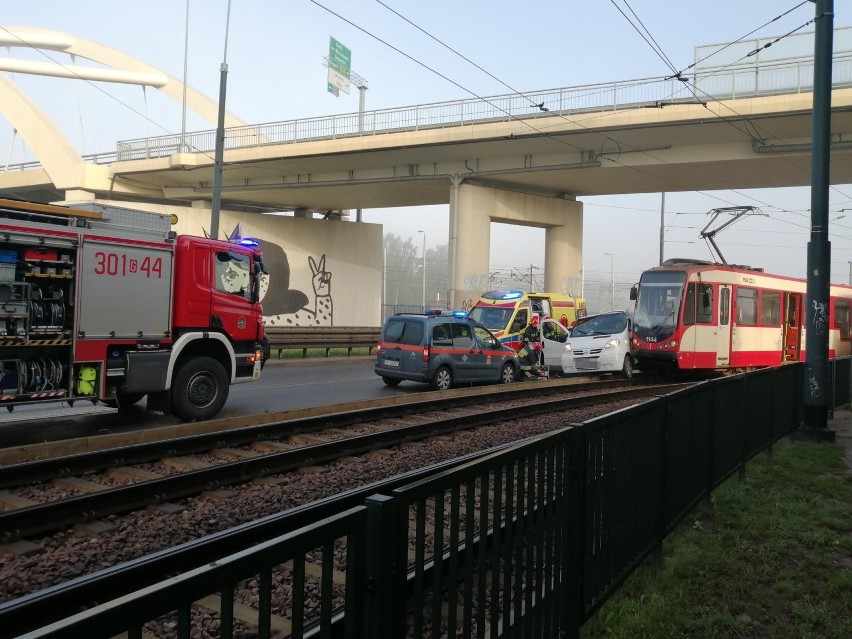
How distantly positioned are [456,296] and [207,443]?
21.3 m

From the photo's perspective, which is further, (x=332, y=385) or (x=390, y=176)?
(x=390, y=176)

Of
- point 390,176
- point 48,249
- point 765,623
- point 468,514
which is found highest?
point 390,176

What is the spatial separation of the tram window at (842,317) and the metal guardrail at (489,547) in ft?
71.8

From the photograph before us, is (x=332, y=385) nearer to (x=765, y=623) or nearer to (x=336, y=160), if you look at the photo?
(x=765, y=623)

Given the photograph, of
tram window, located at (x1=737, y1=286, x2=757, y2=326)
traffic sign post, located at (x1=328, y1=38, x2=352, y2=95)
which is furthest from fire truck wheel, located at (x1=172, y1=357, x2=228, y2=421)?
traffic sign post, located at (x1=328, y1=38, x2=352, y2=95)

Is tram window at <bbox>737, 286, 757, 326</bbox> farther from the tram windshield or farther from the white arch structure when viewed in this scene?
the white arch structure

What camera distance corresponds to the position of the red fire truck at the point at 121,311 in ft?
30.7

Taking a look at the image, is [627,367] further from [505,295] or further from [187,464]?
[187,464]

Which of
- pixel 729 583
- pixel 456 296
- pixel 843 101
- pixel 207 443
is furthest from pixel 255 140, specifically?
pixel 729 583

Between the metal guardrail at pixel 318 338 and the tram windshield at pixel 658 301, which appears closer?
the tram windshield at pixel 658 301

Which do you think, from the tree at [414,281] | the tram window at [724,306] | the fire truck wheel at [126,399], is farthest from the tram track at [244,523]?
the tree at [414,281]

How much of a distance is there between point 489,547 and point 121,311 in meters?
8.96

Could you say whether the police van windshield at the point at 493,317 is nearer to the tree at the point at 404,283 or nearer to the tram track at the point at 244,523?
the tram track at the point at 244,523

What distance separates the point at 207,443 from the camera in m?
9.16
